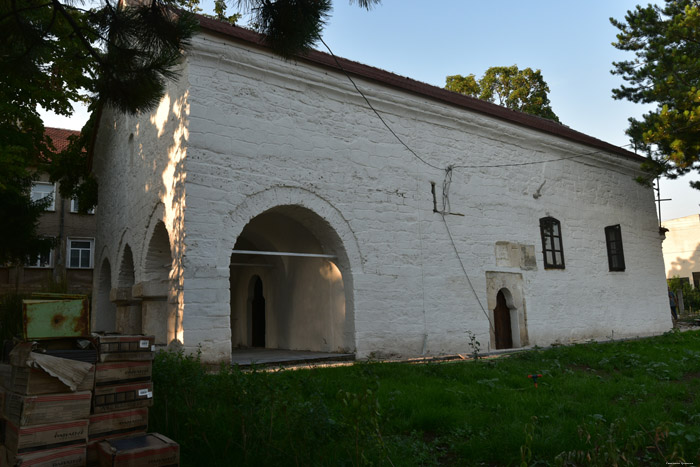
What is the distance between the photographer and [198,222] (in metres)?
7.36

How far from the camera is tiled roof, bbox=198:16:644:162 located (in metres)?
7.96

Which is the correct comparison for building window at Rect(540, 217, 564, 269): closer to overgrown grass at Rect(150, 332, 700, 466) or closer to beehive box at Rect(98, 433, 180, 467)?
overgrown grass at Rect(150, 332, 700, 466)

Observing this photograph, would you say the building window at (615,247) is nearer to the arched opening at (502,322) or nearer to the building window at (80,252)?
the arched opening at (502,322)

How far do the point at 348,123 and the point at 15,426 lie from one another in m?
7.10

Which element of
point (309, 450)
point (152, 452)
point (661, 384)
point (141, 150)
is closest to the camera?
point (152, 452)

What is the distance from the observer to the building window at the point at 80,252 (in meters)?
22.4

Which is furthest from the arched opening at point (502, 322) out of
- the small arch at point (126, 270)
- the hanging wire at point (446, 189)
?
the small arch at point (126, 270)

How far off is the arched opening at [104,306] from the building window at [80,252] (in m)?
11.3

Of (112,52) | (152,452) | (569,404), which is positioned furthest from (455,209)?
(152,452)

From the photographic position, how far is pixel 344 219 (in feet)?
28.6

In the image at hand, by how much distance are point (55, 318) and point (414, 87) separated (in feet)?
26.0

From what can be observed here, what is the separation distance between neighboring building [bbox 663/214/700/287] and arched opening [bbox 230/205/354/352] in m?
28.5

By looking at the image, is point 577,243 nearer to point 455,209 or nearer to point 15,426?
point 455,209

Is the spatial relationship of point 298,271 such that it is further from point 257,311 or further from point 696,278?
point 696,278
